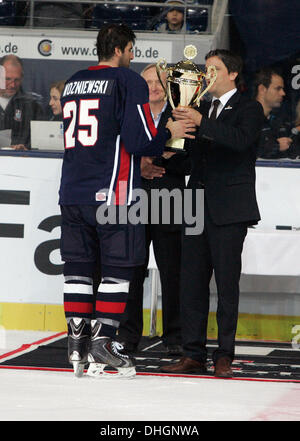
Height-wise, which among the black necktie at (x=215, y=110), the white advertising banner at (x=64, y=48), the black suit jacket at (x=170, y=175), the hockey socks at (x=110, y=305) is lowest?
the hockey socks at (x=110, y=305)

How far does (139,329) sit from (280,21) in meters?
2.87

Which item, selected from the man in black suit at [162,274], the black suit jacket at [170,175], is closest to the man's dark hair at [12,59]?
the man in black suit at [162,274]

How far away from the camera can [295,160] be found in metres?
5.94

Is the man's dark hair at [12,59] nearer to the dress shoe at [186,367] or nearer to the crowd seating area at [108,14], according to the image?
the crowd seating area at [108,14]

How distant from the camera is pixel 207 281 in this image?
432 centimetres

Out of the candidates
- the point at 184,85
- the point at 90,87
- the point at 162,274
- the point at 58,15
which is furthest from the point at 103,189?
the point at 58,15

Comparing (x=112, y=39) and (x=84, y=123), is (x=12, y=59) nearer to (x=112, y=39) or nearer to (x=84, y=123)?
(x=112, y=39)

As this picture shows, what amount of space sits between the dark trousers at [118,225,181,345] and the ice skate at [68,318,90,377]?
3.13 feet

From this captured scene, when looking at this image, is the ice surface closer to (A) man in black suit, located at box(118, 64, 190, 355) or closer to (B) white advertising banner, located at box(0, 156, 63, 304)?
(A) man in black suit, located at box(118, 64, 190, 355)

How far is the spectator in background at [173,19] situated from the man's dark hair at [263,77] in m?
0.65

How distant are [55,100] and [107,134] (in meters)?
2.35

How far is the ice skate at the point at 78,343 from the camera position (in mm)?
3979
